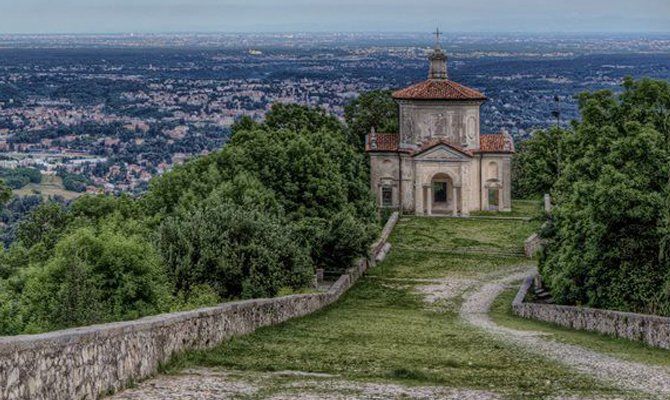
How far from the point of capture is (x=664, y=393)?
16.6 metres

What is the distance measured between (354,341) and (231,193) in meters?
21.3

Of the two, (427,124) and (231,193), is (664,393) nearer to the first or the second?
(231,193)

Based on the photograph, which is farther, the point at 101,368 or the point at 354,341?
the point at 354,341

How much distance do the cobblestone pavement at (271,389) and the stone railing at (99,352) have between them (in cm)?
30

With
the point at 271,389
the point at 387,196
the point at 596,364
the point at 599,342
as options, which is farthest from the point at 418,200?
the point at 271,389

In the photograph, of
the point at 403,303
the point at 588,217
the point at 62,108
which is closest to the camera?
the point at 588,217

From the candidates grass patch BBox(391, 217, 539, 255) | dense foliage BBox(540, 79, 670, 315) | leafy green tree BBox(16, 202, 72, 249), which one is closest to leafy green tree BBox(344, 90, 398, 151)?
grass patch BBox(391, 217, 539, 255)

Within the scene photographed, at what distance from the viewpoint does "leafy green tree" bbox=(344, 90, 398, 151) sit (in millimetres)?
78225

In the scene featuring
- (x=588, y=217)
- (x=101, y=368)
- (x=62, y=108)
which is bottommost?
(x=62, y=108)

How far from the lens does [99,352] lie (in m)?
14.3

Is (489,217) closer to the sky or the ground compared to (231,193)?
closer to the ground

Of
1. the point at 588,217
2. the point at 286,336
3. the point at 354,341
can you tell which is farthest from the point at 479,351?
the point at 588,217

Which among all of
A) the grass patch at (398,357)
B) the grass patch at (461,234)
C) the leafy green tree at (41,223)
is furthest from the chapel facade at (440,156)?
the grass patch at (398,357)

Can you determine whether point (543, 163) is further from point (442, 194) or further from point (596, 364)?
point (596, 364)
